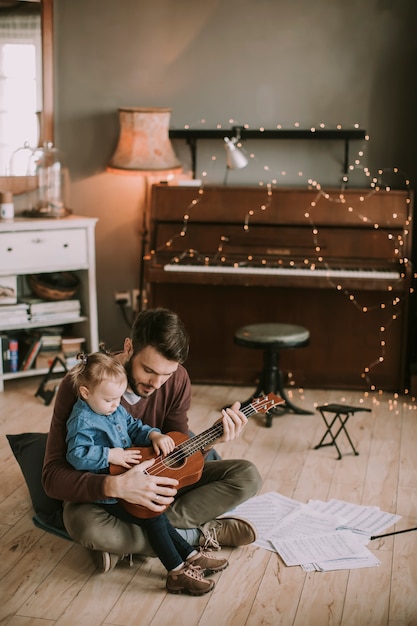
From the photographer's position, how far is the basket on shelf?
4719 mm

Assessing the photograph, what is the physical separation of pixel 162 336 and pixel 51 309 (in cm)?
217

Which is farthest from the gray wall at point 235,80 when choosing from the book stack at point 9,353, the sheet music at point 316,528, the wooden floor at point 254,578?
the sheet music at point 316,528

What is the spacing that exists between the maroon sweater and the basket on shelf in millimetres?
1877

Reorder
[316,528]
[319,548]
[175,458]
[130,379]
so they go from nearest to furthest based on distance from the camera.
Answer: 1. [175,458]
2. [130,379]
3. [319,548]
4. [316,528]

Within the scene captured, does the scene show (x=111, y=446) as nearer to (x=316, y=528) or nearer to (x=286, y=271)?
(x=316, y=528)

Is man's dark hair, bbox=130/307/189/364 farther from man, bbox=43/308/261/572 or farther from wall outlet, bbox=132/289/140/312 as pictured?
wall outlet, bbox=132/289/140/312

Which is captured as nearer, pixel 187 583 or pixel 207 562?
pixel 187 583

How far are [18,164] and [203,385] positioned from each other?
1590 mm

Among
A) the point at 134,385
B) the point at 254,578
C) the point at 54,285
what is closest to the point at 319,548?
the point at 254,578

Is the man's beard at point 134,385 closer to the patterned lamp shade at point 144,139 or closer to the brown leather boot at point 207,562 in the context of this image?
the brown leather boot at point 207,562

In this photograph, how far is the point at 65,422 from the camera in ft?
8.89

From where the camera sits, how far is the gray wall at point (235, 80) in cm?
474

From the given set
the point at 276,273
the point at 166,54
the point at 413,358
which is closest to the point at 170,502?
the point at 276,273

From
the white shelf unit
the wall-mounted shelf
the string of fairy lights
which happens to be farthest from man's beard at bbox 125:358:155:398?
the wall-mounted shelf
